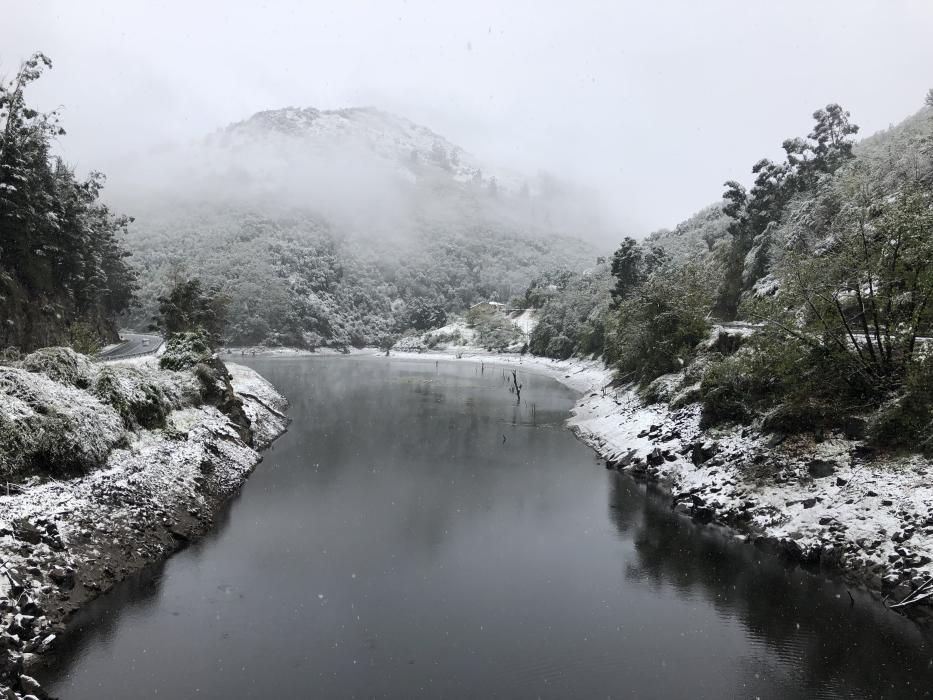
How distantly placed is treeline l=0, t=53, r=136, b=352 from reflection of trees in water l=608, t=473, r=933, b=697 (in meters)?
34.5

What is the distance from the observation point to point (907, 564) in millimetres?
14633

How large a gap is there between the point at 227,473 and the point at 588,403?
31956 millimetres

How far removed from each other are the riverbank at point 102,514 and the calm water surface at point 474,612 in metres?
0.70

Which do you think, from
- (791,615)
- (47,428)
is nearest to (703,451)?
(791,615)

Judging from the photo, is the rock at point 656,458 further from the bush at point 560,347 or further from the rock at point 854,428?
the bush at point 560,347

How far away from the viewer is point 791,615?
14.4 metres

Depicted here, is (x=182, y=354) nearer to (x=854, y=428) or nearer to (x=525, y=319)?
(x=854, y=428)

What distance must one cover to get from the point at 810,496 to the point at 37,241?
48727mm

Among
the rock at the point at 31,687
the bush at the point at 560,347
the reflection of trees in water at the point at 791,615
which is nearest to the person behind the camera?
the rock at the point at 31,687

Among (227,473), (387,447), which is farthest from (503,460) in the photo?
(227,473)

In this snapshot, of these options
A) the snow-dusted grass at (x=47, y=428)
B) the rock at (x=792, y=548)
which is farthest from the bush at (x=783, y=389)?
the snow-dusted grass at (x=47, y=428)

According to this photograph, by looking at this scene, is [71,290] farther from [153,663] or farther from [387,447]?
[153,663]

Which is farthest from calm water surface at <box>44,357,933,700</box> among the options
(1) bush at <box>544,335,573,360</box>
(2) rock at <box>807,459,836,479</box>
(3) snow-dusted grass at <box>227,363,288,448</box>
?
(1) bush at <box>544,335,573,360</box>

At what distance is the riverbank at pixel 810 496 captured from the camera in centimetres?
1492
